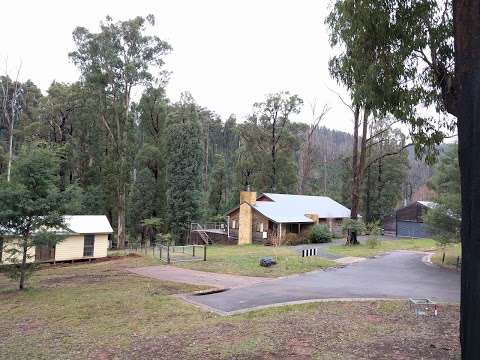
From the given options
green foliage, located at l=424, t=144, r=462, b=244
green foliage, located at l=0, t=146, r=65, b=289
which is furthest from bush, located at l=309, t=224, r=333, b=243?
green foliage, located at l=0, t=146, r=65, b=289

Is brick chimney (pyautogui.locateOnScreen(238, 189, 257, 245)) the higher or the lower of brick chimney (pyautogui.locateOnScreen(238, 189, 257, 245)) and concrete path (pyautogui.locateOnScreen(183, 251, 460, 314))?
the higher

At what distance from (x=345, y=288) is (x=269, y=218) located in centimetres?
2042

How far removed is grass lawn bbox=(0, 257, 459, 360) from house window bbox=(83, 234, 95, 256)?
1319cm

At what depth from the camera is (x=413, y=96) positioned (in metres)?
9.62

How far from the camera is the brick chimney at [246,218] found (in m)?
36.8

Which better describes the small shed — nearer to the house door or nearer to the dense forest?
the dense forest

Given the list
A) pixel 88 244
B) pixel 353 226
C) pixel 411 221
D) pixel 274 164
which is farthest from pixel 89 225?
pixel 411 221

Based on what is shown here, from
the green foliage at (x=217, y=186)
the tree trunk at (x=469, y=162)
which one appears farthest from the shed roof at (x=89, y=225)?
the tree trunk at (x=469, y=162)

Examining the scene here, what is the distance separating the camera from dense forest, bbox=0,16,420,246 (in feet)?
114

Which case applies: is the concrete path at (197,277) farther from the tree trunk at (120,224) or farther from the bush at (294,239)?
the bush at (294,239)

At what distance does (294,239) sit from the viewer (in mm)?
34719

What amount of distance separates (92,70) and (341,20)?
96.6 ft

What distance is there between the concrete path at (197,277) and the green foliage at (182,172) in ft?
57.8

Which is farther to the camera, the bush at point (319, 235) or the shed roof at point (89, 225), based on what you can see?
the bush at point (319, 235)
